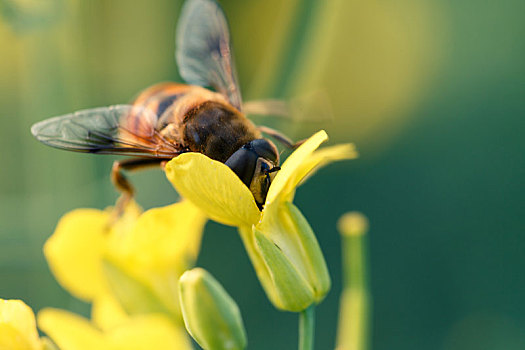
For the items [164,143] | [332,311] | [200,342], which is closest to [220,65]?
[164,143]

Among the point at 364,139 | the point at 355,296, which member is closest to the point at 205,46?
the point at 355,296

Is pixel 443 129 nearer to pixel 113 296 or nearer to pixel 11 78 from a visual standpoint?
pixel 11 78

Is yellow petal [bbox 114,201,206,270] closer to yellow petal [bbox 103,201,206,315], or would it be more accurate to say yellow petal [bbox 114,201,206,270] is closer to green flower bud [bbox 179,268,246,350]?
yellow petal [bbox 103,201,206,315]

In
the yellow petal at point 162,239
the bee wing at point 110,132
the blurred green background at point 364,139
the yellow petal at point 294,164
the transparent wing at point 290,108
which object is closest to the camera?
the yellow petal at point 294,164

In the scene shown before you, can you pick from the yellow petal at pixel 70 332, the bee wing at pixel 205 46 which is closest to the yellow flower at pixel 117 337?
the yellow petal at pixel 70 332

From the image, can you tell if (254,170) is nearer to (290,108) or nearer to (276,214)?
(276,214)

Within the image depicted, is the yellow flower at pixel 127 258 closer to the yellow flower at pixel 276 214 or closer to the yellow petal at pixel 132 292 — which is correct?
the yellow petal at pixel 132 292
